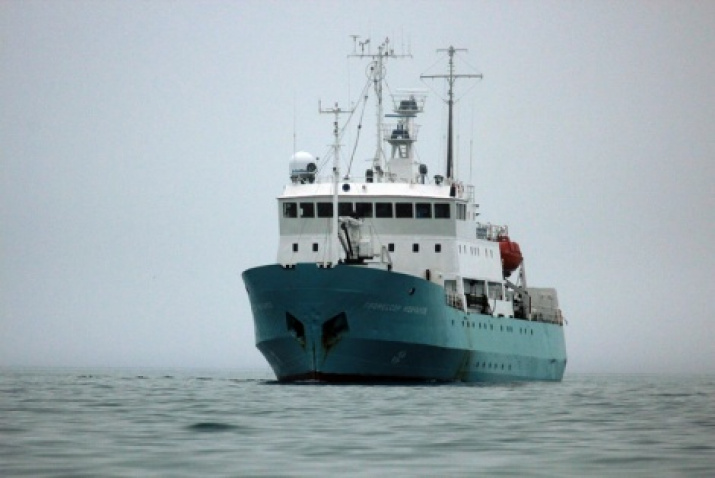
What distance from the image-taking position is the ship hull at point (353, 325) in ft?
149

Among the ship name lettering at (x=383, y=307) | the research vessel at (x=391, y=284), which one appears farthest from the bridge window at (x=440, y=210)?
the ship name lettering at (x=383, y=307)

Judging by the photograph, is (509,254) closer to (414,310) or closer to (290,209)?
(290,209)

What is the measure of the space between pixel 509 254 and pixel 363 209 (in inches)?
549

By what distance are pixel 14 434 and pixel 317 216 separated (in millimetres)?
29143

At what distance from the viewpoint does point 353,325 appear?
1802 inches

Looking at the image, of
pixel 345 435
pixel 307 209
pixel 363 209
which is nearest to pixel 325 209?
pixel 307 209

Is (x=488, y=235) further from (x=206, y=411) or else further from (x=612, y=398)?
(x=206, y=411)

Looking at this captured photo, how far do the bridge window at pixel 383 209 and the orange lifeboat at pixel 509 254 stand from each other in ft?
41.7

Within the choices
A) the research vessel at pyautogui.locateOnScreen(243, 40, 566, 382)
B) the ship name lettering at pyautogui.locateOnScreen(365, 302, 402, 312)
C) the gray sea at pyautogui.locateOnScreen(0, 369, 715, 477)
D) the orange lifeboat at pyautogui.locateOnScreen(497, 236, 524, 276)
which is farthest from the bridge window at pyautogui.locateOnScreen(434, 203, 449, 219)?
the gray sea at pyautogui.locateOnScreen(0, 369, 715, 477)

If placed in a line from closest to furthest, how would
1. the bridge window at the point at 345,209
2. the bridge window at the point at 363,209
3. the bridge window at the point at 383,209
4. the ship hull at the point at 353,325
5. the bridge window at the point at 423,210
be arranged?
the ship hull at the point at 353,325 → the bridge window at the point at 345,209 → the bridge window at the point at 363,209 → the bridge window at the point at 383,209 → the bridge window at the point at 423,210

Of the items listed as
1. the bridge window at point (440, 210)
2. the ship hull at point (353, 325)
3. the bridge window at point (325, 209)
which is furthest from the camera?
the bridge window at point (440, 210)

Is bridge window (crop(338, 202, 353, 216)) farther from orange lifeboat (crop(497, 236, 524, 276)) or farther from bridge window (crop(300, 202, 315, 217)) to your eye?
orange lifeboat (crop(497, 236, 524, 276))

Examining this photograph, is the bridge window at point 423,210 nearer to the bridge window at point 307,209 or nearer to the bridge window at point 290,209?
the bridge window at point 307,209

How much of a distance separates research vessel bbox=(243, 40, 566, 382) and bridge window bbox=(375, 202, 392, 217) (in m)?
0.06
